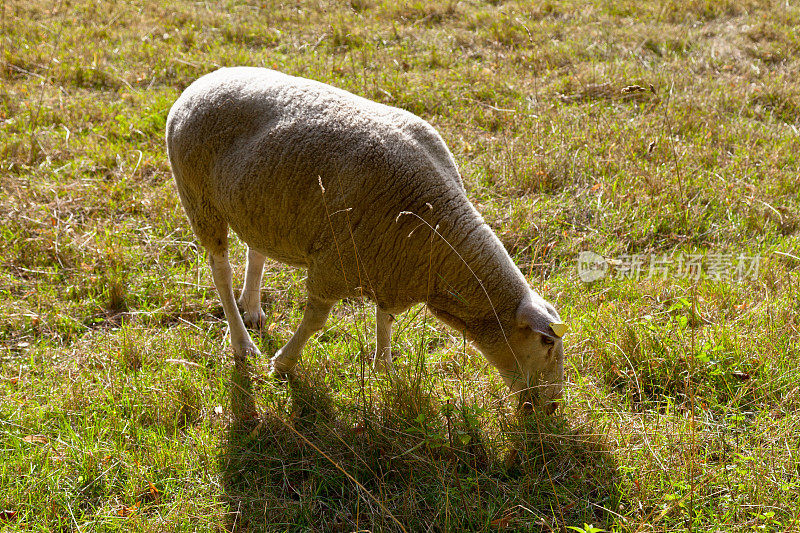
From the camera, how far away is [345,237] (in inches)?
115

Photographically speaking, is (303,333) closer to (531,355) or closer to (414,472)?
(414,472)

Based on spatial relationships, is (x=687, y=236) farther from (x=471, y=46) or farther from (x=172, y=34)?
(x=172, y=34)

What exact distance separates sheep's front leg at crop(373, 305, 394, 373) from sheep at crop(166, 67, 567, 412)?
36cm

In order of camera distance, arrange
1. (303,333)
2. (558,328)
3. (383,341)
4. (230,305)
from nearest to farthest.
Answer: (558,328) → (303,333) → (383,341) → (230,305)

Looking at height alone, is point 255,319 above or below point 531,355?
below

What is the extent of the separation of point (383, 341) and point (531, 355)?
1028 millimetres

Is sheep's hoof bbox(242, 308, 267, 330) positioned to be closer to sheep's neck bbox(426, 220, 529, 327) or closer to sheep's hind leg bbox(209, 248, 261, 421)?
sheep's hind leg bbox(209, 248, 261, 421)

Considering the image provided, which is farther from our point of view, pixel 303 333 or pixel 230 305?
pixel 230 305

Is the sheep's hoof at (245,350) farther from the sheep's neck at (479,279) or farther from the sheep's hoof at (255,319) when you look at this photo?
the sheep's neck at (479,279)

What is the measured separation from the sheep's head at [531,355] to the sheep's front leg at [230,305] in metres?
1.64

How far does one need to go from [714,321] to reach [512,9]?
6849 millimetres

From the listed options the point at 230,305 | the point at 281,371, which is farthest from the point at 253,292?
the point at 281,371

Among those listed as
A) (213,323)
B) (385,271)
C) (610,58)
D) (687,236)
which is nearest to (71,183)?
(213,323)

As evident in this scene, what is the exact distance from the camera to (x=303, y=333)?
11.1ft
